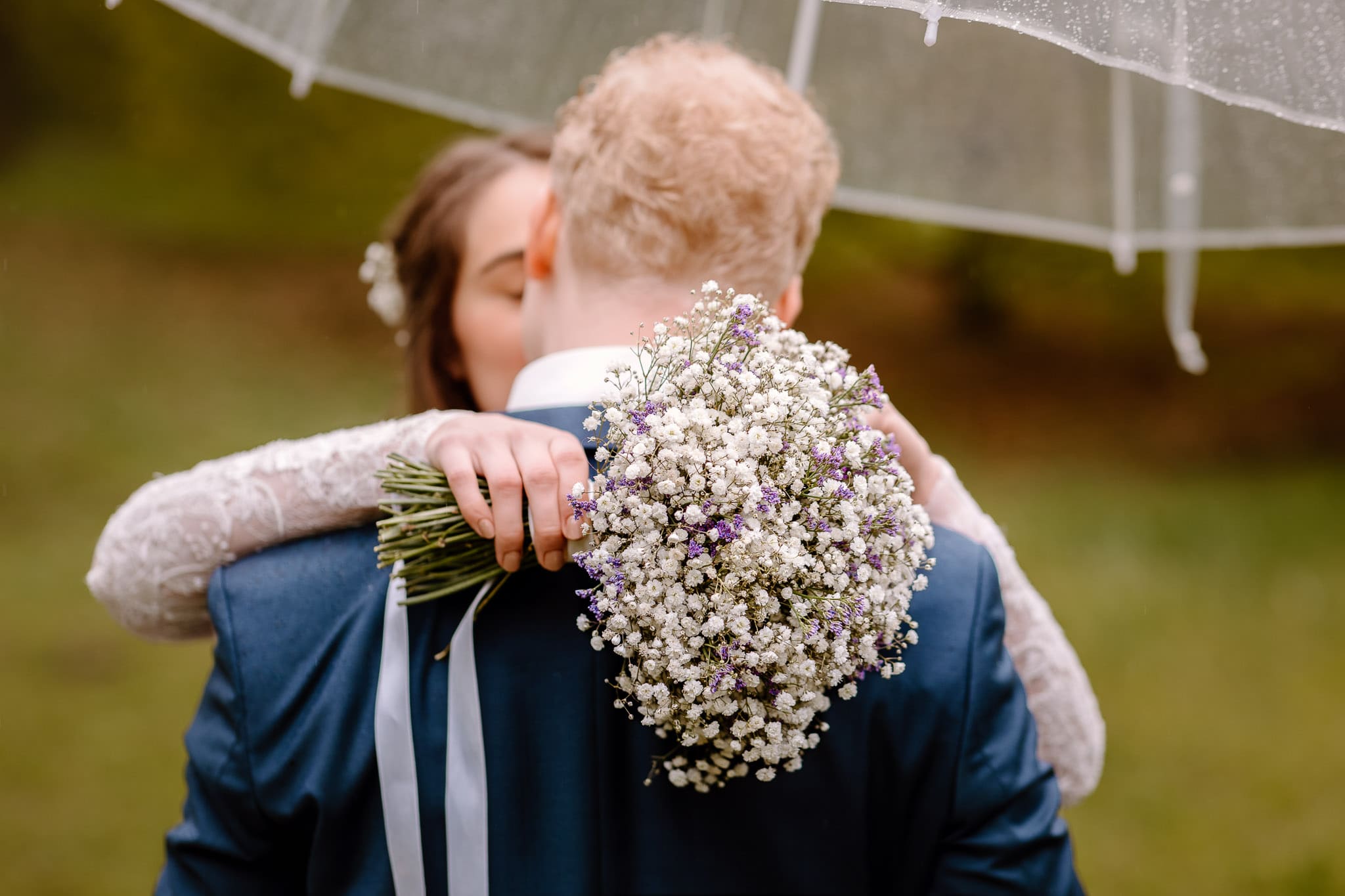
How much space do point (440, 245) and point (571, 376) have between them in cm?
151

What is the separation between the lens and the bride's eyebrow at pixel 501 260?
2.73 m

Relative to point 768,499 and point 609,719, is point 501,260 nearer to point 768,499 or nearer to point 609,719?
point 609,719

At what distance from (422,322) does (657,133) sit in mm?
1529

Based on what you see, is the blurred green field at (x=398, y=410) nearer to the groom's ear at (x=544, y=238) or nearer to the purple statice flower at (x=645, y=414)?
the groom's ear at (x=544, y=238)

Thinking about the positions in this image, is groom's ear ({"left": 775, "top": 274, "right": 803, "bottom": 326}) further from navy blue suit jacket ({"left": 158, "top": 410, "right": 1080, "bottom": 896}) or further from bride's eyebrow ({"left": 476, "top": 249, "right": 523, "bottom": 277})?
bride's eyebrow ({"left": 476, "top": 249, "right": 523, "bottom": 277})

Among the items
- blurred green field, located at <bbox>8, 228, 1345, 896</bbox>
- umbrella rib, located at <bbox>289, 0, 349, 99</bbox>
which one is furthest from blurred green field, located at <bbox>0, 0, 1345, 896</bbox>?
umbrella rib, located at <bbox>289, 0, 349, 99</bbox>

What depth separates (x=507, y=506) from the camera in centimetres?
133

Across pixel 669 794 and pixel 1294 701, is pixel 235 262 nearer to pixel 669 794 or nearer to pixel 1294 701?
pixel 1294 701

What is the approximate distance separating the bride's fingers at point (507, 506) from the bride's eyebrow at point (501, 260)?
1466 mm

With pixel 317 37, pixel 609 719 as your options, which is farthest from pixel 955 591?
pixel 317 37

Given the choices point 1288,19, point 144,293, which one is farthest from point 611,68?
point 144,293

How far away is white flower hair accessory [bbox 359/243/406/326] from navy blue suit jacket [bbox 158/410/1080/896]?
163cm

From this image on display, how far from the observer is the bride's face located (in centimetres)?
275

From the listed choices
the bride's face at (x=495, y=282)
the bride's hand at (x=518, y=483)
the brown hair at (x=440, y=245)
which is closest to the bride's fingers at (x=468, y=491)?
the bride's hand at (x=518, y=483)
